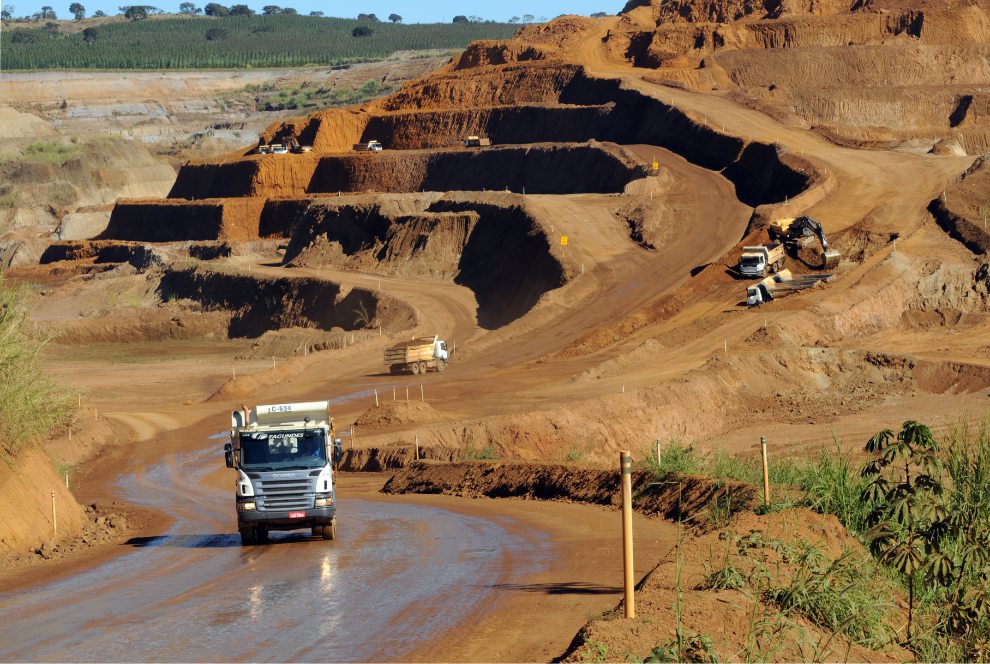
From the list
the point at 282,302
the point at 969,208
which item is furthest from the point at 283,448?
the point at 282,302

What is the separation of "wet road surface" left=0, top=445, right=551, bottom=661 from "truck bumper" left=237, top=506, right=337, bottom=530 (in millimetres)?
443

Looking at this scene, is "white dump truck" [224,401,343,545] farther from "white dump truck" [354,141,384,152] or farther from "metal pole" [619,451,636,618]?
"white dump truck" [354,141,384,152]

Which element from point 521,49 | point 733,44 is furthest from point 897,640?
point 521,49

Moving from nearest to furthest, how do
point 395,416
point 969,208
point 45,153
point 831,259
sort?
1. point 395,416
2. point 831,259
3. point 969,208
4. point 45,153

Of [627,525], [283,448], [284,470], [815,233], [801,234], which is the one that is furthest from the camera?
[801,234]

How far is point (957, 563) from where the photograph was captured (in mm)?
15086

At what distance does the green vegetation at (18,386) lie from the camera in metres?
22.9

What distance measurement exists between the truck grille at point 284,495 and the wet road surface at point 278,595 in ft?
2.52

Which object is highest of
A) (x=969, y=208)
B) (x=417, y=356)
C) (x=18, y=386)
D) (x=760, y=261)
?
(x=969, y=208)

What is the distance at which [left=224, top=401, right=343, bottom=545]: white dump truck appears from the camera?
22.8m

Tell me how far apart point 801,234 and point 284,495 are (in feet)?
160

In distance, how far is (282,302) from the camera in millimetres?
83750

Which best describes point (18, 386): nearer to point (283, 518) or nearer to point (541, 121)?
point (283, 518)

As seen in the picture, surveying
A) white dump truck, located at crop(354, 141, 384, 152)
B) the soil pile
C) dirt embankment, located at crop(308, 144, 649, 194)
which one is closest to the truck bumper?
the soil pile
